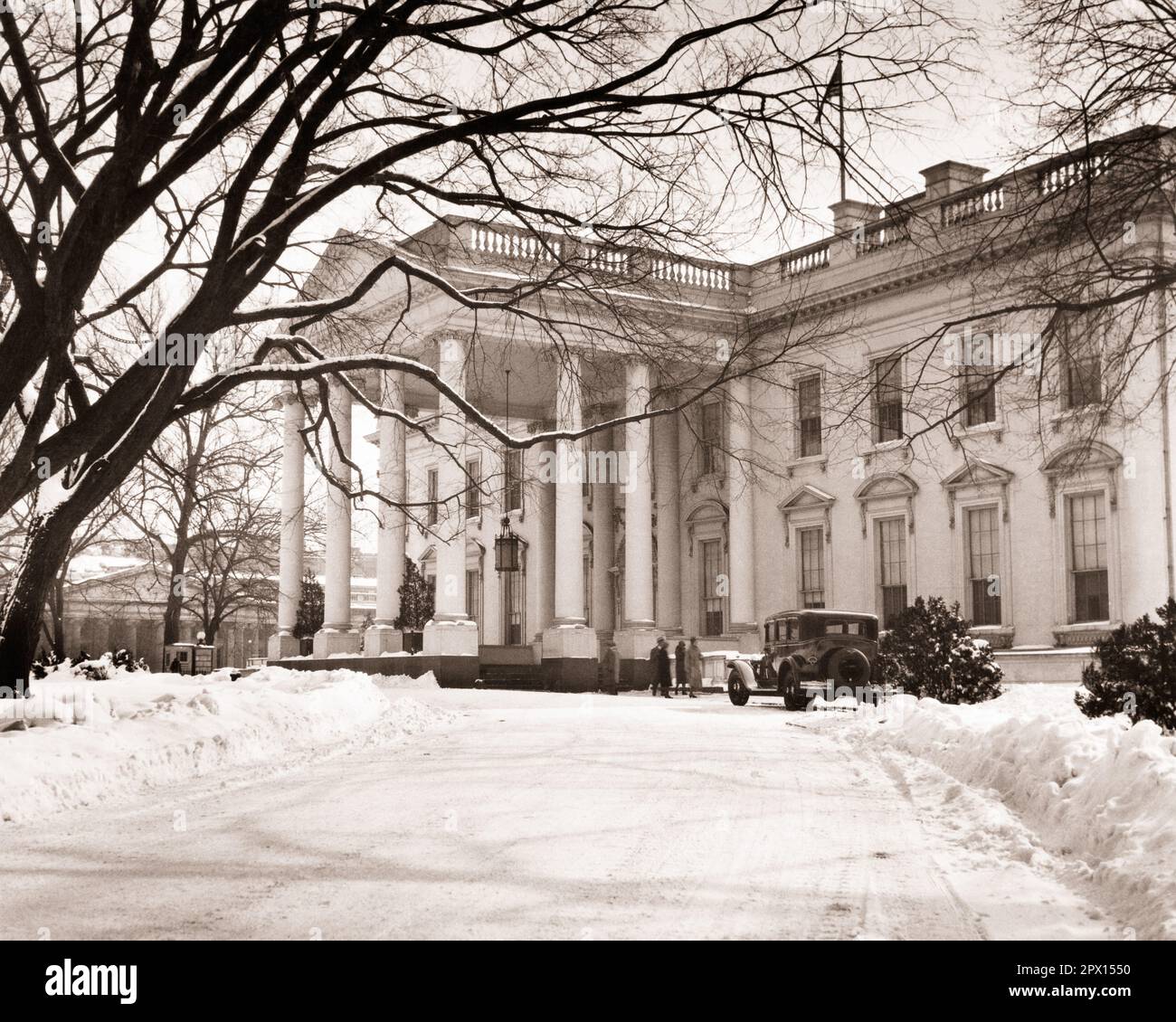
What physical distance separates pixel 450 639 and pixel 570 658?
3255 millimetres

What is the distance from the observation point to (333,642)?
129 ft

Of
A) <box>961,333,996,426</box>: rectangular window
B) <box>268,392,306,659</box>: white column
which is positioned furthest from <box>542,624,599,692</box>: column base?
<box>961,333,996,426</box>: rectangular window

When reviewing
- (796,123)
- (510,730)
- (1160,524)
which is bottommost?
(510,730)

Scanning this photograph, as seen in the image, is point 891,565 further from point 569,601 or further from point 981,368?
point 569,601

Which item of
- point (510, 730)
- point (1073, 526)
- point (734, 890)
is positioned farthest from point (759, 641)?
point (734, 890)

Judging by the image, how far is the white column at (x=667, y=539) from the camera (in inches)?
1604

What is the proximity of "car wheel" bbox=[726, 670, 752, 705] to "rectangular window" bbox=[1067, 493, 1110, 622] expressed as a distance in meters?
8.36

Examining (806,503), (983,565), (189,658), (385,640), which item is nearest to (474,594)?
(385,640)

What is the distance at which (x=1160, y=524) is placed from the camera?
91.5 feet

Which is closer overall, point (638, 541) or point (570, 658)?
point (570, 658)

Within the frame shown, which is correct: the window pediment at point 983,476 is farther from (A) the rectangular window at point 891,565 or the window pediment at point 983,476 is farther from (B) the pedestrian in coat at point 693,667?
(B) the pedestrian in coat at point 693,667
